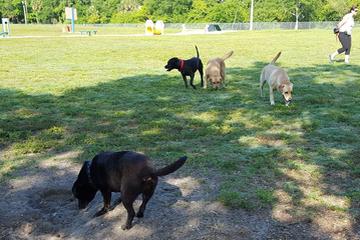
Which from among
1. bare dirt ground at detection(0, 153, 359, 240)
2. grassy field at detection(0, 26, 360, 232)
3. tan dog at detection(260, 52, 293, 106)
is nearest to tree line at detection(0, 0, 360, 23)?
grassy field at detection(0, 26, 360, 232)

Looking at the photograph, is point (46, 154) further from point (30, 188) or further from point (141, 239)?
point (141, 239)

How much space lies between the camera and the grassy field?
4.67m

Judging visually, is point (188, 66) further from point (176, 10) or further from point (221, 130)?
point (176, 10)

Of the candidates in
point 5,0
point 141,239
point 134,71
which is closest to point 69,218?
point 141,239

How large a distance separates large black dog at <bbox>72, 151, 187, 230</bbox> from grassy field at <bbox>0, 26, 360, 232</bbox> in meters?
1.03

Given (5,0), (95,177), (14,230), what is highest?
(5,0)

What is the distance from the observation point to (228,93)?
10.3 m

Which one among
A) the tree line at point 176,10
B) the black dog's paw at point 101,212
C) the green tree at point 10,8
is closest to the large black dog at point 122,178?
the black dog's paw at point 101,212

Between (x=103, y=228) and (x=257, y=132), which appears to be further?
(x=257, y=132)

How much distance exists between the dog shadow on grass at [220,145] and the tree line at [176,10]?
82.7 meters

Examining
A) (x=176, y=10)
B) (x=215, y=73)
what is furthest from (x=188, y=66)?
(x=176, y=10)

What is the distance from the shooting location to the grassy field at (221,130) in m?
4.67

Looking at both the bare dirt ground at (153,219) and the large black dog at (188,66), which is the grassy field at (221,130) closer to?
the bare dirt ground at (153,219)

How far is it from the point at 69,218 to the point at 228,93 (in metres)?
6.89
